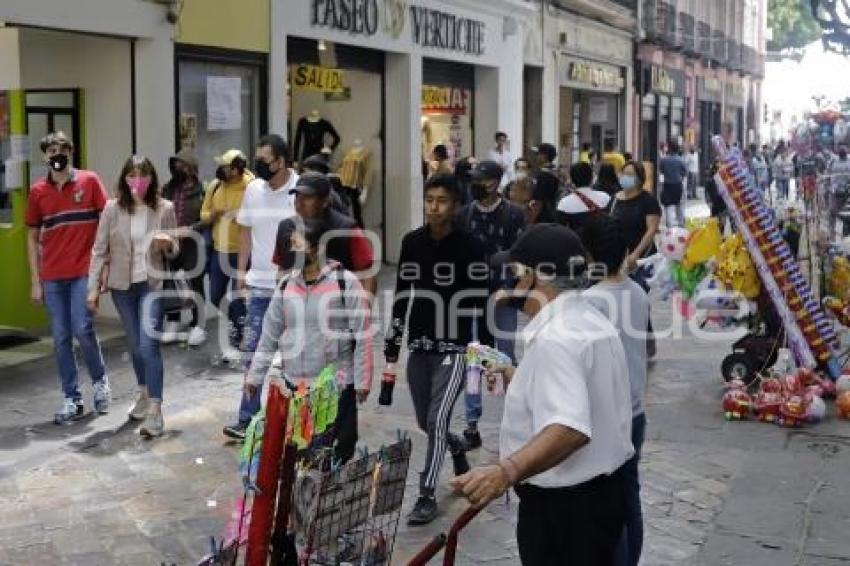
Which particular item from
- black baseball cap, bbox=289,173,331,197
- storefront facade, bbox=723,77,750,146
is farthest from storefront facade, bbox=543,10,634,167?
black baseball cap, bbox=289,173,331,197

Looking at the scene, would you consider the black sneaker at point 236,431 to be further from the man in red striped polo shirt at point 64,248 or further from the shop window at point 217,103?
the shop window at point 217,103

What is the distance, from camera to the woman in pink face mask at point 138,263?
→ 771cm

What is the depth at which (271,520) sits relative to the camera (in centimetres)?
394

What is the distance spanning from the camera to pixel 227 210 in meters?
10.2

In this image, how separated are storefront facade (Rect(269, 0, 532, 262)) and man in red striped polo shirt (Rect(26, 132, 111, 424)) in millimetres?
5617

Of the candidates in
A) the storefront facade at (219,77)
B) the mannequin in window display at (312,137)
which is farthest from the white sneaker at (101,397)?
the mannequin in window display at (312,137)

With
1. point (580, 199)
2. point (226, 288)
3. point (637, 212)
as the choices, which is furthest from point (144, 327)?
point (637, 212)

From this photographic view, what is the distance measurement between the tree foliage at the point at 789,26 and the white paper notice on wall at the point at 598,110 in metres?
35.2

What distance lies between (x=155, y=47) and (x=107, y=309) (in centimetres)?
245

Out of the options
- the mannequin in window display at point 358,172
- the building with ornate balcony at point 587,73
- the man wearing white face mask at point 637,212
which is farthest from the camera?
the building with ornate balcony at point 587,73

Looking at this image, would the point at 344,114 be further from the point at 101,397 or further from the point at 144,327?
the point at 144,327

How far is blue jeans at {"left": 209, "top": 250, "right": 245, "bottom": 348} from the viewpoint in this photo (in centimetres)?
1010

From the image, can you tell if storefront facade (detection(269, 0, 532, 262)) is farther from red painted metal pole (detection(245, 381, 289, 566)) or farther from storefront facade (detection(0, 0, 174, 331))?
red painted metal pole (detection(245, 381, 289, 566))

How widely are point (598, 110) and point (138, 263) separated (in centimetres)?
2217
